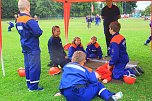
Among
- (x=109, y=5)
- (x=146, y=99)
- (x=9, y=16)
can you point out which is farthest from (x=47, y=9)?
(x=146, y=99)

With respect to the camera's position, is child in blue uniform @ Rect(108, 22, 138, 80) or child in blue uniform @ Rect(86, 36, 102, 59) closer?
child in blue uniform @ Rect(108, 22, 138, 80)

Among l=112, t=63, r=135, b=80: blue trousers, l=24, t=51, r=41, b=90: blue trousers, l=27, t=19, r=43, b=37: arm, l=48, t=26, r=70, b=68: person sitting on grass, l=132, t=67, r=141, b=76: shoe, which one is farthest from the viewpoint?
l=48, t=26, r=70, b=68: person sitting on grass

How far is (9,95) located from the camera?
561 centimetres

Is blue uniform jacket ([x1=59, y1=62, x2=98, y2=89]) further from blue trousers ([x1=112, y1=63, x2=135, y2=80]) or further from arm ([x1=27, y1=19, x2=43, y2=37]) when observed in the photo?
blue trousers ([x1=112, y1=63, x2=135, y2=80])

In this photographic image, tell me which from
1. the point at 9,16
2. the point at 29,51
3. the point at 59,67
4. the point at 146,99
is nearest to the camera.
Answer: the point at 146,99

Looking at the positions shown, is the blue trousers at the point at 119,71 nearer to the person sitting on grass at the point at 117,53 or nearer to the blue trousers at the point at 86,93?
the person sitting on grass at the point at 117,53

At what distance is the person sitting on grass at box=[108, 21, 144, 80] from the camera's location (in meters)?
6.15

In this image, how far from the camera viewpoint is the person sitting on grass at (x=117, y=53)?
6152 mm

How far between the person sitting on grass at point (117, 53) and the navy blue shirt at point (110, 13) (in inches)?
121

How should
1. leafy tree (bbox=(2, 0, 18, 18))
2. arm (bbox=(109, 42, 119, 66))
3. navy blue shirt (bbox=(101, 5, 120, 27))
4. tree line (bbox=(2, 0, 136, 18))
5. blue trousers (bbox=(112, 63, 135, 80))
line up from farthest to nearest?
tree line (bbox=(2, 0, 136, 18)) < leafy tree (bbox=(2, 0, 18, 18)) < navy blue shirt (bbox=(101, 5, 120, 27)) < blue trousers (bbox=(112, 63, 135, 80)) < arm (bbox=(109, 42, 119, 66))

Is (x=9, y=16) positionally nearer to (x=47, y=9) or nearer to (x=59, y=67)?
(x=47, y=9)

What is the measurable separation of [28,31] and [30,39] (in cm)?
18

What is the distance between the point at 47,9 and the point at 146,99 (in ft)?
195

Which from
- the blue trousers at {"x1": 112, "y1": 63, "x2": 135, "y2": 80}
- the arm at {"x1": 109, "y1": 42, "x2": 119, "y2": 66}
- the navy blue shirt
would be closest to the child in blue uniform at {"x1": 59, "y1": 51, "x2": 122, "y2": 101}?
the arm at {"x1": 109, "y1": 42, "x2": 119, "y2": 66}
